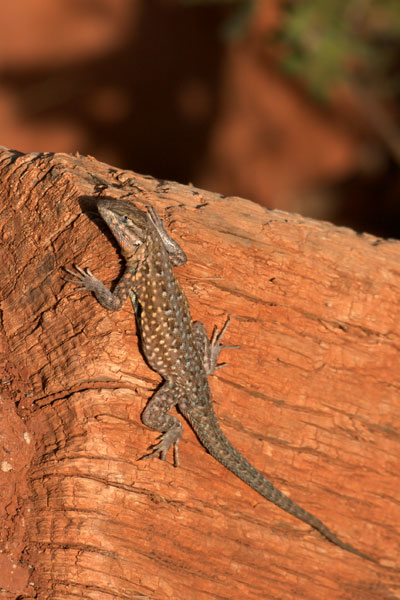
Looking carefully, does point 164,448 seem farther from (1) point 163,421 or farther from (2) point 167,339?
(2) point 167,339

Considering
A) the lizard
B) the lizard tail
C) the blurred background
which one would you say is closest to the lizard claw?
the lizard

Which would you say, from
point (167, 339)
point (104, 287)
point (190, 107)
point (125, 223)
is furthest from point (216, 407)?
point (190, 107)

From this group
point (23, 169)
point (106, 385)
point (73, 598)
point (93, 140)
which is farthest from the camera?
point (93, 140)

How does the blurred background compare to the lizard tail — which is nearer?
the lizard tail

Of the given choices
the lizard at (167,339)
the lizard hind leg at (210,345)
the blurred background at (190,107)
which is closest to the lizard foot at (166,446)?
the lizard at (167,339)

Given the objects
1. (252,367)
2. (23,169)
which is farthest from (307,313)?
(23,169)

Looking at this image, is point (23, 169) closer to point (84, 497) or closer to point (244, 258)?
point (244, 258)

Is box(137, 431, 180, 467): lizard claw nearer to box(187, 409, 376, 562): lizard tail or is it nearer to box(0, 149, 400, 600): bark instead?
box(0, 149, 400, 600): bark
